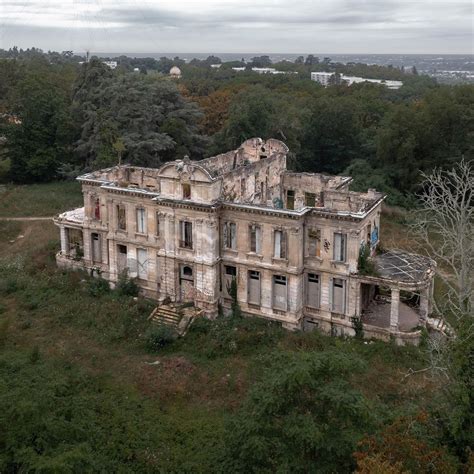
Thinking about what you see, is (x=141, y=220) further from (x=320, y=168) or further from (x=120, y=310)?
(x=320, y=168)

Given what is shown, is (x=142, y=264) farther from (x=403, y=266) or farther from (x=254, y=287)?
(x=403, y=266)

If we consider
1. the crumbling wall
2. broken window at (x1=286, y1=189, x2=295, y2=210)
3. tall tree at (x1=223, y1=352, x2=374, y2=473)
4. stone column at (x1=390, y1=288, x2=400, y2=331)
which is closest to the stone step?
the crumbling wall

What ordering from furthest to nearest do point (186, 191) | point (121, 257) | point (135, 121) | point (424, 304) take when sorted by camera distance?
1. point (135, 121)
2. point (121, 257)
3. point (186, 191)
4. point (424, 304)

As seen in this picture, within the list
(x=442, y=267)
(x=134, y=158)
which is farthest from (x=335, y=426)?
(x=134, y=158)

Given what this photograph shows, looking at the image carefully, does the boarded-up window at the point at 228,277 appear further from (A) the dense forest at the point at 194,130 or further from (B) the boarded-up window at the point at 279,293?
(A) the dense forest at the point at 194,130

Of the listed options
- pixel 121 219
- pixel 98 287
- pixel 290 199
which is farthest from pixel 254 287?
pixel 290 199

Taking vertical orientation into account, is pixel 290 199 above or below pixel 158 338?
Result: above
